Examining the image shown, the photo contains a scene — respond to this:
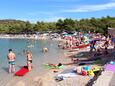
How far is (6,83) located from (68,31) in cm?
9480

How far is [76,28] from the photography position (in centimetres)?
11044

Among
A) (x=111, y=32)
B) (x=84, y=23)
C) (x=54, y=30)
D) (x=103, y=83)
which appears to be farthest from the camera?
(x=54, y=30)

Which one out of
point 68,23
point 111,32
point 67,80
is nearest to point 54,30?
point 68,23

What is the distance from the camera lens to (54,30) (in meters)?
122

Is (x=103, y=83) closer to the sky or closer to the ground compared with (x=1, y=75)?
closer to the sky

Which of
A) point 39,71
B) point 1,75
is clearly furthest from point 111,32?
point 1,75

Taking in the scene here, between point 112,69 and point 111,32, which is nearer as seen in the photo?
point 112,69

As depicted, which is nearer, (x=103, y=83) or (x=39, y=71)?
(x=103, y=83)

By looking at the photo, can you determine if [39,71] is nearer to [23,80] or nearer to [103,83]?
[23,80]

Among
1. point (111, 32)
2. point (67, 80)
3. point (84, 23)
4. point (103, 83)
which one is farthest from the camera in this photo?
point (84, 23)

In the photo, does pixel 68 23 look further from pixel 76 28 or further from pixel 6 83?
pixel 6 83

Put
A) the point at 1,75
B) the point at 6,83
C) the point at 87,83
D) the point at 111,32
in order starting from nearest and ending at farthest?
the point at 87,83 < the point at 6,83 < the point at 1,75 < the point at 111,32

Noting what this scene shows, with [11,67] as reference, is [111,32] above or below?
above

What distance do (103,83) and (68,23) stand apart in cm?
10277
